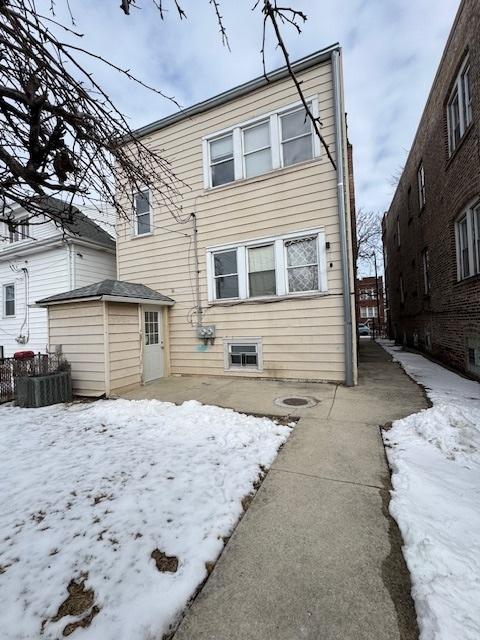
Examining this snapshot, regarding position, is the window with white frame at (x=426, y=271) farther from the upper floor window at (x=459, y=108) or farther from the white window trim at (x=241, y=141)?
the white window trim at (x=241, y=141)

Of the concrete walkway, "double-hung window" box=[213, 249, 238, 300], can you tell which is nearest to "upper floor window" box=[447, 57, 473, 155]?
"double-hung window" box=[213, 249, 238, 300]

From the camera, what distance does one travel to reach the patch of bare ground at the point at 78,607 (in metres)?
1.47

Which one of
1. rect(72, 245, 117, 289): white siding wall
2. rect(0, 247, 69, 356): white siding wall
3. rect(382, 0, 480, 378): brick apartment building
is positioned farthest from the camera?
rect(0, 247, 69, 356): white siding wall

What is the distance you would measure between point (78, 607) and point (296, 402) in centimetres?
409

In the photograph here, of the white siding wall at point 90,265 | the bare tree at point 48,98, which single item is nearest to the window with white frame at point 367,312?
the white siding wall at point 90,265

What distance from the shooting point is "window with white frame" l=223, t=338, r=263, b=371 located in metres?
7.29

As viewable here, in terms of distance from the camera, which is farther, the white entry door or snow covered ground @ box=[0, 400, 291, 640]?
the white entry door

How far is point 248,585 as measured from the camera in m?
1.67

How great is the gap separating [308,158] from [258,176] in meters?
1.24

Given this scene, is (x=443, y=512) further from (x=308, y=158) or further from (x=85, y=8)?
(x=308, y=158)

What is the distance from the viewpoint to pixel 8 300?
12.2m

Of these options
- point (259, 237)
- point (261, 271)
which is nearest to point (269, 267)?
point (261, 271)

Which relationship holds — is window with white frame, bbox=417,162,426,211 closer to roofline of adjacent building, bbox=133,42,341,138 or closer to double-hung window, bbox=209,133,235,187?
roofline of adjacent building, bbox=133,42,341,138

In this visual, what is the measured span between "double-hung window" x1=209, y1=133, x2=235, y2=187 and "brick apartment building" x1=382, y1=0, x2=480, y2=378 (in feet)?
17.4
